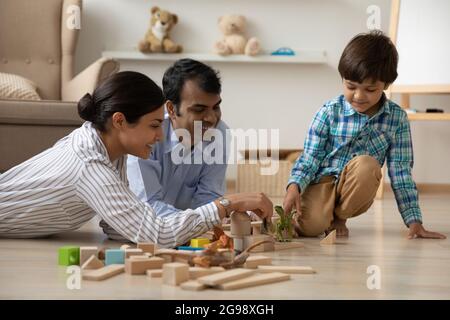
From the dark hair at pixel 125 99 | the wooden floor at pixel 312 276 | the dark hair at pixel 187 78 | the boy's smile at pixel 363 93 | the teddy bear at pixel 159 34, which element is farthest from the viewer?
the teddy bear at pixel 159 34

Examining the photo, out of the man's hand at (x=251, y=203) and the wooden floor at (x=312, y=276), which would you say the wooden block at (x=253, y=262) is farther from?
the man's hand at (x=251, y=203)

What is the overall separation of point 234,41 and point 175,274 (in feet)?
8.77

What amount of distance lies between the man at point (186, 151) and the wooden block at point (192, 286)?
73cm

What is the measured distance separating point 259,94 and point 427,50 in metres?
0.89

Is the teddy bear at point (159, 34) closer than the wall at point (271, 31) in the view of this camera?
Yes

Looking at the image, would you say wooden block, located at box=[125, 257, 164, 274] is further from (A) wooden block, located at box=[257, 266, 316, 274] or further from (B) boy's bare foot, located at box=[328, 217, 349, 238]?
(B) boy's bare foot, located at box=[328, 217, 349, 238]

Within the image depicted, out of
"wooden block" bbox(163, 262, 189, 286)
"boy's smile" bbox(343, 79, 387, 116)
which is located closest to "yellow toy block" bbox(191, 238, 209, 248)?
"wooden block" bbox(163, 262, 189, 286)

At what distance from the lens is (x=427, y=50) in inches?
145

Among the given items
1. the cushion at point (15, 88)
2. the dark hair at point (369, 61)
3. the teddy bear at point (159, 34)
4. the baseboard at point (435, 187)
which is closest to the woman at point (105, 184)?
the dark hair at point (369, 61)

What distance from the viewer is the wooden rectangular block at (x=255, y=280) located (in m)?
1.40

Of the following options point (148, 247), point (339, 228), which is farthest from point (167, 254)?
point (339, 228)

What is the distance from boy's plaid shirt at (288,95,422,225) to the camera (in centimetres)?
234
